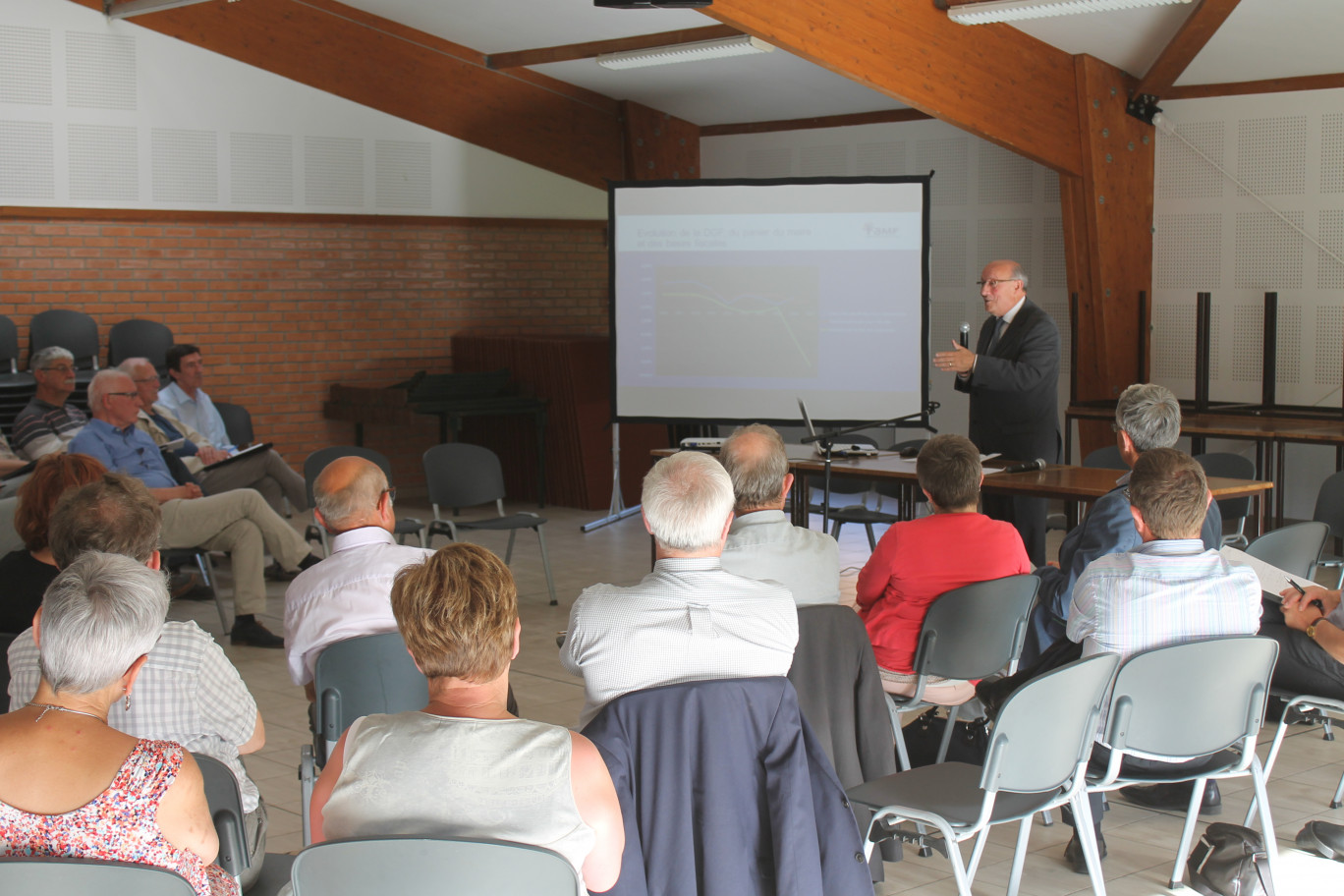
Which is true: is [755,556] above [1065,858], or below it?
above

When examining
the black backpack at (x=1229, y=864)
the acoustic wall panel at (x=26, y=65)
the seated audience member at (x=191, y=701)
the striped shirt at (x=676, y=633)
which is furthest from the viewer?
the acoustic wall panel at (x=26, y=65)

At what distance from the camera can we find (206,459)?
Answer: 6.66m

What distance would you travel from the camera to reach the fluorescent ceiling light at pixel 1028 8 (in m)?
6.30

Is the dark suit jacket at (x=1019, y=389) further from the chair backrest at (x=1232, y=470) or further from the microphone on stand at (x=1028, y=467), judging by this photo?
the chair backrest at (x=1232, y=470)

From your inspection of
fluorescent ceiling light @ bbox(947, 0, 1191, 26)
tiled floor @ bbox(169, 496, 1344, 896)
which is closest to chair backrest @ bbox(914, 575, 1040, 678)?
tiled floor @ bbox(169, 496, 1344, 896)

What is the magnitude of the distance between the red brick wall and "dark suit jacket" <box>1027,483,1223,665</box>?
6727 mm

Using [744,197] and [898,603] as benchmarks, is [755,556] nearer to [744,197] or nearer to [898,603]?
[898,603]

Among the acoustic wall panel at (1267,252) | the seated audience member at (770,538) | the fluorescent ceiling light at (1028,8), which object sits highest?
the fluorescent ceiling light at (1028,8)

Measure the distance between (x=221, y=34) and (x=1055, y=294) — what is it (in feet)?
19.4

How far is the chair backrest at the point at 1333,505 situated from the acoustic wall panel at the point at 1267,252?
3059 mm

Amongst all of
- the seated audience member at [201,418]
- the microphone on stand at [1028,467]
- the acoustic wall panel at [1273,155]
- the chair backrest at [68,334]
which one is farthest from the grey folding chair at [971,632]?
the chair backrest at [68,334]

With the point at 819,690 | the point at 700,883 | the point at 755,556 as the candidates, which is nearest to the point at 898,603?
the point at 755,556

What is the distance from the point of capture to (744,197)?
7.28 m

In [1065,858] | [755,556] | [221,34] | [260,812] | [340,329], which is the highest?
[221,34]
